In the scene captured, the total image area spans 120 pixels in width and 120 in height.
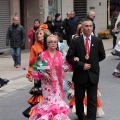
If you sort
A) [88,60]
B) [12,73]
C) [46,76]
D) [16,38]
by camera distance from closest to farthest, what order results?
[46,76], [88,60], [12,73], [16,38]

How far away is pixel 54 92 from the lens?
8000 mm

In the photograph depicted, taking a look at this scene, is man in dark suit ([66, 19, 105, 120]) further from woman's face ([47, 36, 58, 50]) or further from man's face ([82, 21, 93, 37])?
woman's face ([47, 36, 58, 50])

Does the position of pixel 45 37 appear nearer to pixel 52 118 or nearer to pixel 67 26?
pixel 52 118

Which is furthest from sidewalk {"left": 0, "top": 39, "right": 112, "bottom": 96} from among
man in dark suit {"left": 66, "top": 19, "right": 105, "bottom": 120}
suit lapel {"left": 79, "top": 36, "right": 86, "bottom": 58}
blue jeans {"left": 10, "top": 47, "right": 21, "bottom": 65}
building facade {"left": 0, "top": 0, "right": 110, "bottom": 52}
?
suit lapel {"left": 79, "top": 36, "right": 86, "bottom": 58}

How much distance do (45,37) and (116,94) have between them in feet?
12.3

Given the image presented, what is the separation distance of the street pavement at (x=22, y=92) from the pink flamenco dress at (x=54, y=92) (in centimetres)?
123

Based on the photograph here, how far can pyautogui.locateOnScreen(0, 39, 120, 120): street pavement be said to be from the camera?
31.9 feet

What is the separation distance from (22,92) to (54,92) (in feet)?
14.1

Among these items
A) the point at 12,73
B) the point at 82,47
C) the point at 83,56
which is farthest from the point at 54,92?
the point at 12,73

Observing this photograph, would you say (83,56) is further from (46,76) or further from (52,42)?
(46,76)

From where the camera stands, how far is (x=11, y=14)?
21.8 m

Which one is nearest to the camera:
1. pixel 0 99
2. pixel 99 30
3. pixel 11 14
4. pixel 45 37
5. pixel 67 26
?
pixel 45 37

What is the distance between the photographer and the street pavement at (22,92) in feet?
31.9

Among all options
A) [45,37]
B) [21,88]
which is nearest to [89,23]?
[45,37]
